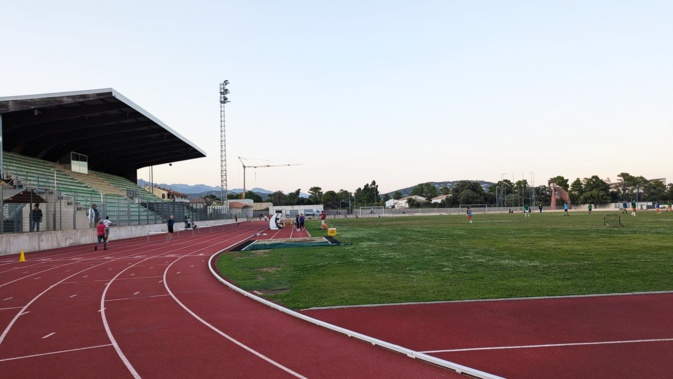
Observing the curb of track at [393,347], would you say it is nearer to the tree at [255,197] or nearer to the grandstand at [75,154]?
the grandstand at [75,154]

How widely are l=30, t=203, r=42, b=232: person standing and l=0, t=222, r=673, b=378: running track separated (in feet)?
47.6

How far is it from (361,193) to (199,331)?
161 m

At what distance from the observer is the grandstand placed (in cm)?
2441

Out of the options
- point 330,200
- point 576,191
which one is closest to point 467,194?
point 576,191

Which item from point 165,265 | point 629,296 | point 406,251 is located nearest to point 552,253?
point 406,251

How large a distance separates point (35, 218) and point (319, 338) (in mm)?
22433

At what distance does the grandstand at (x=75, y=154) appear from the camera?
24.4 m

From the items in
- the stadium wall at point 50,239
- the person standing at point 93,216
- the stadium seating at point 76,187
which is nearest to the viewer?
the stadium wall at point 50,239

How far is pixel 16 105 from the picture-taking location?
2545cm

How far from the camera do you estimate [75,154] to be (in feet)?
131

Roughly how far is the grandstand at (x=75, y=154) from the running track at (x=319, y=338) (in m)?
16.4

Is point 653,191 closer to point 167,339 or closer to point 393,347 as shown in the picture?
point 393,347

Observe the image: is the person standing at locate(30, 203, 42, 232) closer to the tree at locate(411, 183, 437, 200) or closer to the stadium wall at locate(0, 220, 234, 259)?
the stadium wall at locate(0, 220, 234, 259)

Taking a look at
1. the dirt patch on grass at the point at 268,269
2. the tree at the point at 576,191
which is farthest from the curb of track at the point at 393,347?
the tree at the point at 576,191
